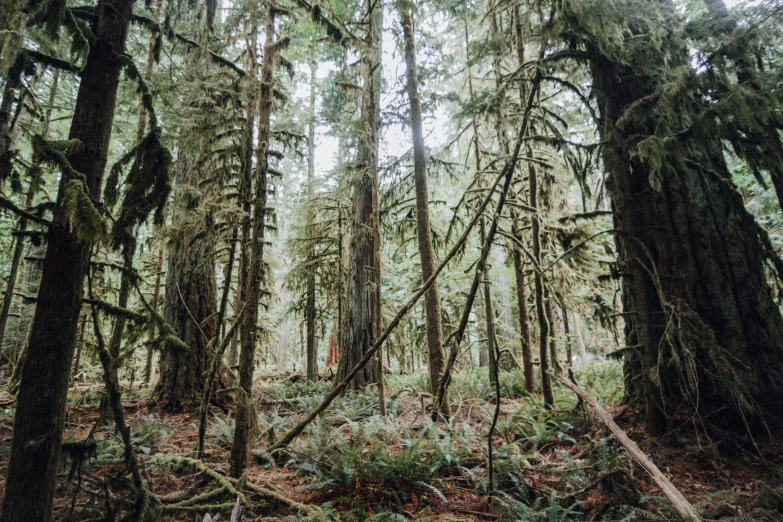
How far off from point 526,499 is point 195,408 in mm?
6169

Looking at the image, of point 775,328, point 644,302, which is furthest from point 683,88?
point 775,328

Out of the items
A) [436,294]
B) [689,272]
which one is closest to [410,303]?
[436,294]

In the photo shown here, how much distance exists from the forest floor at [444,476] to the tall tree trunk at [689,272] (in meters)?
0.46

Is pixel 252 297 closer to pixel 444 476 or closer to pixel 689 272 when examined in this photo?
pixel 444 476

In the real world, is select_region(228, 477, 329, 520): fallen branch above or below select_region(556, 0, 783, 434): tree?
below

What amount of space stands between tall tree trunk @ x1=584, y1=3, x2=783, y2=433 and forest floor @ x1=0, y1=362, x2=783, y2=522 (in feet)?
1.50

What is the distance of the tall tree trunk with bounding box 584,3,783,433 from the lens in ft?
11.6

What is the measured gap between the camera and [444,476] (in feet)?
13.9

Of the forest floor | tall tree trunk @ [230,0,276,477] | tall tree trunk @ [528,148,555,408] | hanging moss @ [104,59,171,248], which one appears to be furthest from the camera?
tall tree trunk @ [528,148,555,408]

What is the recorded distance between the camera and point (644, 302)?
349 centimetres

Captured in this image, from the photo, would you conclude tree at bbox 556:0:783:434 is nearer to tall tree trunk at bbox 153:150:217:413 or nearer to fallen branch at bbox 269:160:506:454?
fallen branch at bbox 269:160:506:454

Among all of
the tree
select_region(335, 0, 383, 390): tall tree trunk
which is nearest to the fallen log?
the tree

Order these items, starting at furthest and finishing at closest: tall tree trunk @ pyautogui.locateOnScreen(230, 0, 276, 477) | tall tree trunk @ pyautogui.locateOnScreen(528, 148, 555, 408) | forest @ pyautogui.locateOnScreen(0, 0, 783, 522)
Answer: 1. tall tree trunk @ pyautogui.locateOnScreen(528, 148, 555, 408)
2. tall tree trunk @ pyautogui.locateOnScreen(230, 0, 276, 477)
3. forest @ pyautogui.locateOnScreen(0, 0, 783, 522)

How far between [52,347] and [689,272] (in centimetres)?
574
